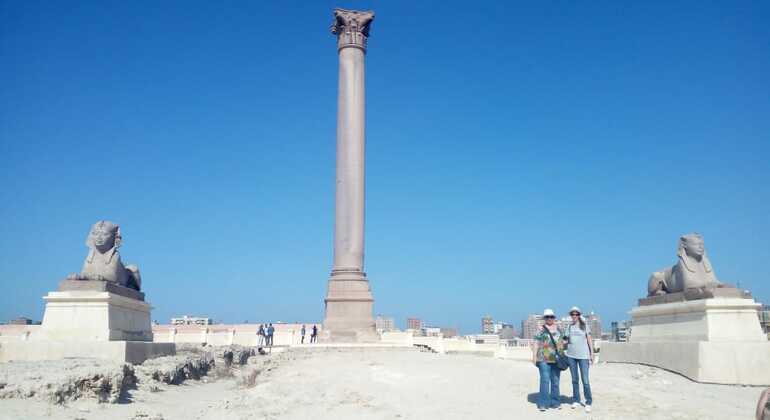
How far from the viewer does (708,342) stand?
43.4ft

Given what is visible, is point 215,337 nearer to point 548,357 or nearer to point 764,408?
point 548,357

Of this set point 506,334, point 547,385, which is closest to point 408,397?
point 547,385

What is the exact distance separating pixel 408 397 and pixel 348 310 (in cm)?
945

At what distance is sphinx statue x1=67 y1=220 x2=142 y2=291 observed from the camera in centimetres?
1403

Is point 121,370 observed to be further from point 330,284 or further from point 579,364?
point 330,284

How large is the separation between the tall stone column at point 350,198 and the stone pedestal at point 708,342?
27.6 ft

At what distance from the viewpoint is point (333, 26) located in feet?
75.8

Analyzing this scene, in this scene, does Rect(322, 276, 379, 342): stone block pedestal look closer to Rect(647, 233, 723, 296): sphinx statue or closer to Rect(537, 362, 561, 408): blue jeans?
Rect(647, 233, 723, 296): sphinx statue

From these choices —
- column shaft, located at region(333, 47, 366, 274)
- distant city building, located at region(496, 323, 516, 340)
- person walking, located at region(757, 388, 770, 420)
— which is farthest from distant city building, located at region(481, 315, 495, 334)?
person walking, located at region(757, 388, 770, 420)

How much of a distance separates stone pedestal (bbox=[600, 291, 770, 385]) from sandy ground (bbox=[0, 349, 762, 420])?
1.60ft

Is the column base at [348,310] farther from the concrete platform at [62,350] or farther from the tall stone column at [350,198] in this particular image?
the concrete platform at [62,350]

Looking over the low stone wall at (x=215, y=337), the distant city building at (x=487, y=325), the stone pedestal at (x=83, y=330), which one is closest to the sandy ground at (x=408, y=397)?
the stone pedestal at (x=83, y=330)

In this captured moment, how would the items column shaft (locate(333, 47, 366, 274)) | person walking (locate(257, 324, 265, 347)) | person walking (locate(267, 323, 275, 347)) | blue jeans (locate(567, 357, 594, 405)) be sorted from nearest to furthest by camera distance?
1. blue jeans (locate(567, 357, 594, 405))
2. column shaft (locate(333, 47, 366, 274))
3. person walking (locate(267, 323, 275, 347))
4. person walking (locate(257, 324, 265, 347))

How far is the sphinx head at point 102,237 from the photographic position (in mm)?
14180
